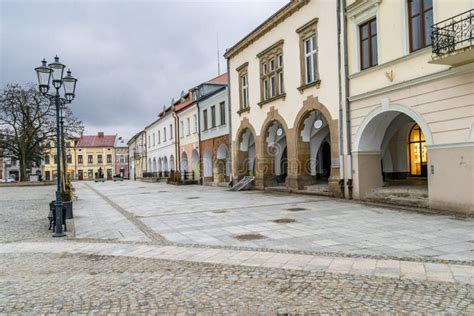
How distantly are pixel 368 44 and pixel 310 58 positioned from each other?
3727mm

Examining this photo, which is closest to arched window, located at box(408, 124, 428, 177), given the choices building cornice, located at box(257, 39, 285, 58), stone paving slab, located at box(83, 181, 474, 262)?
stone paving slab, located at box(83, 181, 474, 262)

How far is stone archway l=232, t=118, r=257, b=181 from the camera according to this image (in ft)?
79.4

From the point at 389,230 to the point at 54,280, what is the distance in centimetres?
659

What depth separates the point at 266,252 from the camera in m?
7.02

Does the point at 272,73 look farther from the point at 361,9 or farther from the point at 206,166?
the point at 206,166

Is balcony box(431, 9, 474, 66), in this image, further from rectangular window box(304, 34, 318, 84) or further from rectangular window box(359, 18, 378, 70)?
rectangular window box(304, 34, 318, 84)

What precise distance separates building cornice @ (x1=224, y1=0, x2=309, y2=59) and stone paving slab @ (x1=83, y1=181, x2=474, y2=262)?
363 inches

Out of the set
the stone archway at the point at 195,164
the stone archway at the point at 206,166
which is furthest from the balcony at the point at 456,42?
the stone archway at the point at 195,164

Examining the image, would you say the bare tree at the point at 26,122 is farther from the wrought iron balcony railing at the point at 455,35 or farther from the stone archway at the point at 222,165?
the wrought iron balcony railing at the point at 455,35

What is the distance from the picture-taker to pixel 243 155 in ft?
80.0

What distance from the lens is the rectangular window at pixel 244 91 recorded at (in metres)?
23.2

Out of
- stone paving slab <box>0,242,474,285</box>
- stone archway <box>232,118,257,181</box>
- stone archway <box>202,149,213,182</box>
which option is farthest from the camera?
stone archway <box>202,149,213,182</box>

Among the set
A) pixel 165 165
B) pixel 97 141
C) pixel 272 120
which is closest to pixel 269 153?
pixel 272 120

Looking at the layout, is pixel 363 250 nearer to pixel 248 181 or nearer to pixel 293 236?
pixel 293 236
